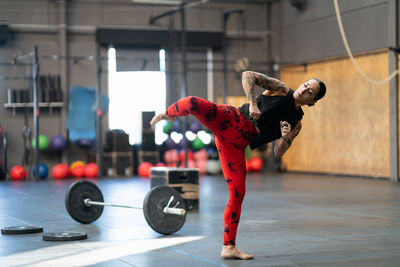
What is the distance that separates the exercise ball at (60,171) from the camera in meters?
11.0

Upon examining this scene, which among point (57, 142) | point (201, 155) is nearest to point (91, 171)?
point (57, 142)

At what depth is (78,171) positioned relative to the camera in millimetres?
11242

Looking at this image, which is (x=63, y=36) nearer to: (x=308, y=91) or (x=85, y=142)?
(x=85, y=142)

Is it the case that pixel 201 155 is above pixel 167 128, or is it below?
below

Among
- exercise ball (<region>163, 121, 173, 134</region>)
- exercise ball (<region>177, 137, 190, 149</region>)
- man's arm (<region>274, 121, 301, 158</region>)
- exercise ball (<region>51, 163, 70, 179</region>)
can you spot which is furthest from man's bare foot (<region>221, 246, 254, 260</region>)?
exercise ball (<region>51, 163, 70, 179</region>)

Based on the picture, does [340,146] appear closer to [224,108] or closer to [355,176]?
[355,176]

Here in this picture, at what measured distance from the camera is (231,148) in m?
3.64

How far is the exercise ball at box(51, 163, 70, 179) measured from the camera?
36.2 ft

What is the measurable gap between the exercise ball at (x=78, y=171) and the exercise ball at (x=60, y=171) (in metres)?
0.13

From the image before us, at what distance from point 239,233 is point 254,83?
5.61 feet

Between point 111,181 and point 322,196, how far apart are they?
166 inches

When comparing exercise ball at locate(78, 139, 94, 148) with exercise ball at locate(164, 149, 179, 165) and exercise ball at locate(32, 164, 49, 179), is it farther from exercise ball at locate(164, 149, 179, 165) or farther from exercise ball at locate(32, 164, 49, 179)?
exercise ball at locate(164, 149, 179, 165)

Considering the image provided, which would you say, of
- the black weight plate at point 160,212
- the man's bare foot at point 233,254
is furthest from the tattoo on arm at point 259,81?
the black weight plate at point 160,212

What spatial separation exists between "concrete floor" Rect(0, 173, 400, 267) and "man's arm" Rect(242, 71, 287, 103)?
39.9 inches
